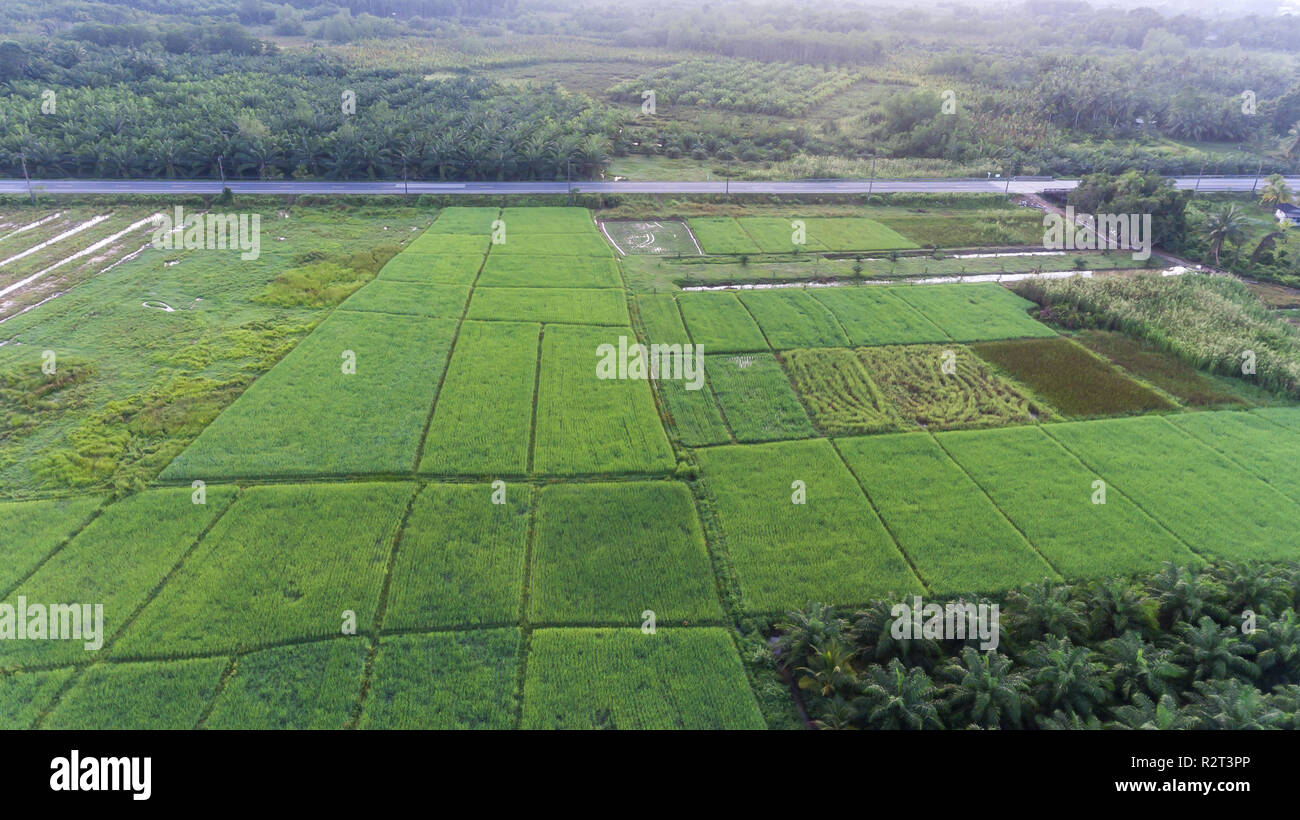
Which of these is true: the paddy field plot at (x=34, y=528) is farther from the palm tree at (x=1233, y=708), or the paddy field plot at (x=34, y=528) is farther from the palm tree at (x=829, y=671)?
the palm tree at (x=1233, y=708)

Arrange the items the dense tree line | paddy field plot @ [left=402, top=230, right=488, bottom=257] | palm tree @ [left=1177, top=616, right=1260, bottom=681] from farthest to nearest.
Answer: paddy field plot @ [left=402, top=230, right=488, bottom=257] < palm tree @ [left=1177, top=616, right=1260, bottom=681] < the dense tree line

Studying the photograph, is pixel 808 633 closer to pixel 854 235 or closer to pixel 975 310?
pixel 975 310

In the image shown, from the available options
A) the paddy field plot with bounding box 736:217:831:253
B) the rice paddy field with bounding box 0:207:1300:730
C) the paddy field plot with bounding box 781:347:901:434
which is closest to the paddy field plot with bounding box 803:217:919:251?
the paddy field plot with bounding box 736:217:831:253

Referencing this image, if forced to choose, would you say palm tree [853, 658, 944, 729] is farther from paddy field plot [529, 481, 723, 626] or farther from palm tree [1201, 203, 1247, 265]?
palm tree [1201, 203, 1247, 265]

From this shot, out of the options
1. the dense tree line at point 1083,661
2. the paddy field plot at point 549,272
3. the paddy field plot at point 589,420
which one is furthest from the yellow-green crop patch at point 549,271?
the dense tree line at point 1083,661

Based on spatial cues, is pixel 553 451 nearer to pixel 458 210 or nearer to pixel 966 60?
pixel 458 210

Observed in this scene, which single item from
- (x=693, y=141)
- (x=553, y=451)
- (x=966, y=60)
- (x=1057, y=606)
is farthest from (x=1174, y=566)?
(x=966, y=60)
